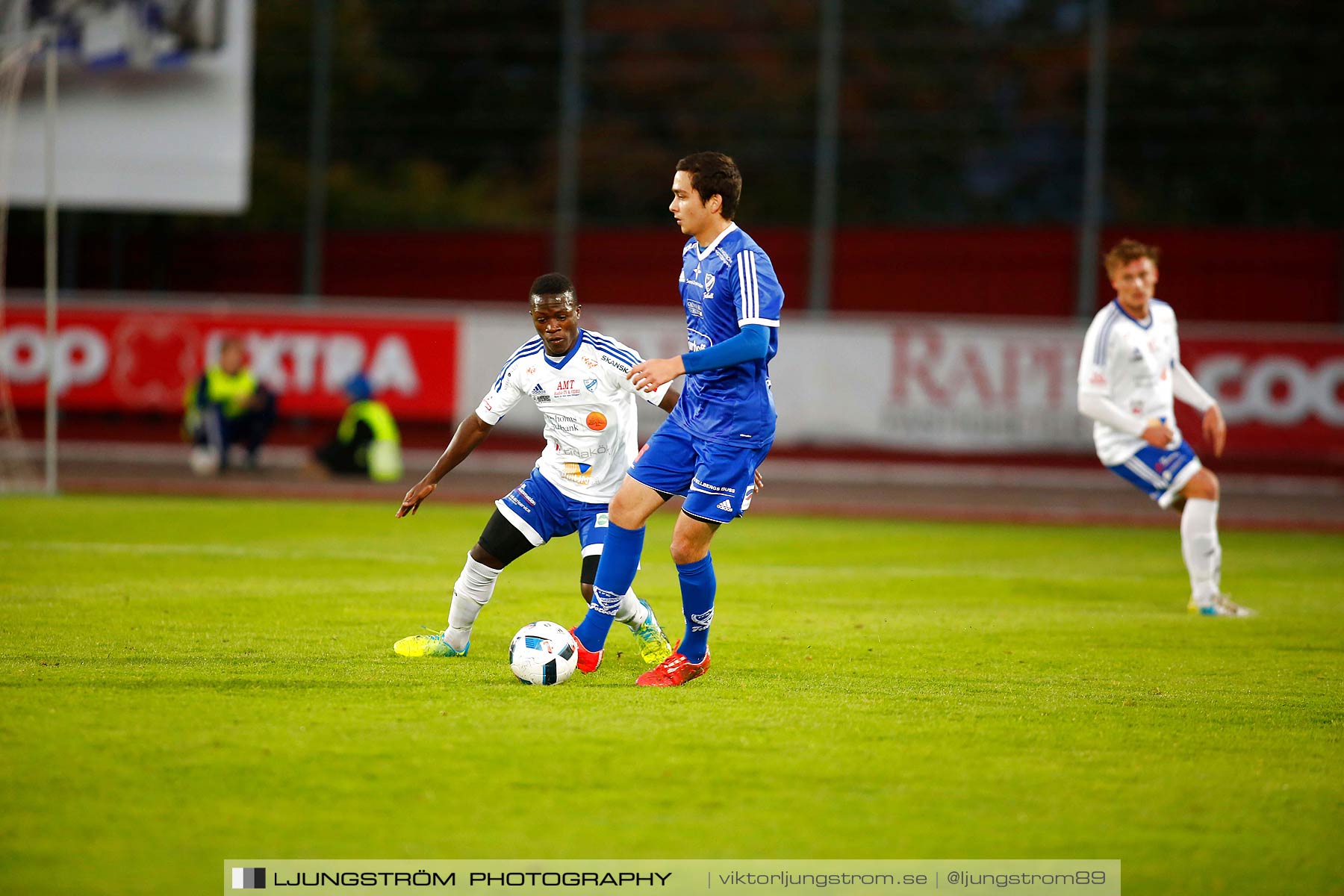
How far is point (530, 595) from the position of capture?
31.3 ft

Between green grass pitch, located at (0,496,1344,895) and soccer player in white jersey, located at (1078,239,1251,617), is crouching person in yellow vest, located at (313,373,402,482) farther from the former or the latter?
soccer player in white jersey, located at (1078,239,1251,617)

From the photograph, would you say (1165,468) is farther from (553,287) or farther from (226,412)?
(226,412)

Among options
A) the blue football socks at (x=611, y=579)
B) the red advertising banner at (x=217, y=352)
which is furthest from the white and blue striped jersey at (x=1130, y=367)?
the red advertising banner at (x=217, y=352)

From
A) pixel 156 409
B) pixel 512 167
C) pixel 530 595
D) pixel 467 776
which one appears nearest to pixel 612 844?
pixel 467 776

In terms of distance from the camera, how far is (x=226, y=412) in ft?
62.3

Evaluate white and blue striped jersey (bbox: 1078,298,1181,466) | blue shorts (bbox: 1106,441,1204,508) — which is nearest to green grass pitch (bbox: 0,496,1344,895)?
blue shorts (bbox: 1106,441,1204,508)

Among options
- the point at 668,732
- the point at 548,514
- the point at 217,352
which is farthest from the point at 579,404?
the point at 217,352

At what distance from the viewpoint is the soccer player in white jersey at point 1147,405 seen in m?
9.65

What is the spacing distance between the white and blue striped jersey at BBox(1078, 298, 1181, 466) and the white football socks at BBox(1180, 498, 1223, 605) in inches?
19.5

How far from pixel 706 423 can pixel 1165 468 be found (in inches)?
181

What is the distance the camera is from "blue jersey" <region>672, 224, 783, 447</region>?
6355mm

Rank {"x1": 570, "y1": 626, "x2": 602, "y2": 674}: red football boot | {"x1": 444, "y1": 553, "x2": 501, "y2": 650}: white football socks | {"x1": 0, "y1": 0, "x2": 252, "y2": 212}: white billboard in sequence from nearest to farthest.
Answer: {"x1": 570, "y1": 626, "x2": 602, "y2": 674}: red football boot → {"x1": 444, "y1": 553, "x2": 501, "y2": 650}: white football socks → {"x1": 0, "y1": 0, "x2": 252, "y2": 212}: white billboard

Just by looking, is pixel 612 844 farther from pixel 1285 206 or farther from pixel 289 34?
pixel 289 34

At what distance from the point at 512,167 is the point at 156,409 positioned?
36.5 feet
